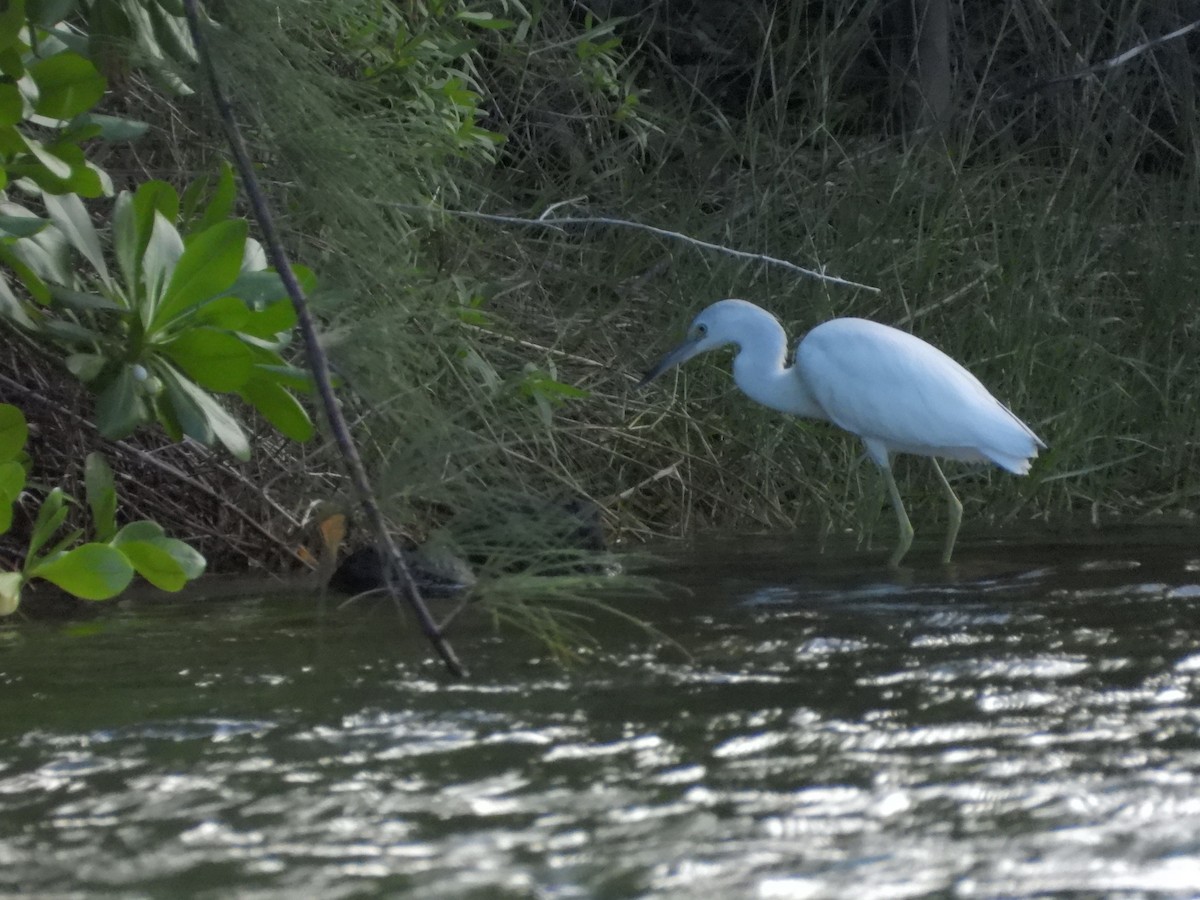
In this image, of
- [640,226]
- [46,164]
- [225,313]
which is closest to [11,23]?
[46,164]

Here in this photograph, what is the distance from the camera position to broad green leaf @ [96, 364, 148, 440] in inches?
125

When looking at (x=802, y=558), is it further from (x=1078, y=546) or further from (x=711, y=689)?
→ (x=711, y=689)

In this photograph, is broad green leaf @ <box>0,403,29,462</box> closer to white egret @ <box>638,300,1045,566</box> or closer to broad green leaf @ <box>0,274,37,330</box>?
broad green leaf @ <box>0,274,37,330</box>

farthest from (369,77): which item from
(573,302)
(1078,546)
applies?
(1078,546)

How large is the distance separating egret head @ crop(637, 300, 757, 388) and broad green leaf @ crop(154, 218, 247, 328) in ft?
9.47

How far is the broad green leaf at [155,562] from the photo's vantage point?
3.16m

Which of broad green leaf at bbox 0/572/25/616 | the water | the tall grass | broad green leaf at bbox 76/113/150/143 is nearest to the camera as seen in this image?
the water

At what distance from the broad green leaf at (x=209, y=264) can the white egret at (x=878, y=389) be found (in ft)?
8.73

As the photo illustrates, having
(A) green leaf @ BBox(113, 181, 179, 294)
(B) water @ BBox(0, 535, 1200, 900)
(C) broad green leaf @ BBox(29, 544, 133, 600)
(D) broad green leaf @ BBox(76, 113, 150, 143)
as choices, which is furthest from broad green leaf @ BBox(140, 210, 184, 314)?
(B) water @ BBox(0, 535, 1200, 900)

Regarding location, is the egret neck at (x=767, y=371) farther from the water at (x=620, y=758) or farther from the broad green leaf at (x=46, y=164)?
the broad green leaf at (x=46, y=164)

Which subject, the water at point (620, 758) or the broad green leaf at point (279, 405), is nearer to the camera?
the water at point (620, 758)

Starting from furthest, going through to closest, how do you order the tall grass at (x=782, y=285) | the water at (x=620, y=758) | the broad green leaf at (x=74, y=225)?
the tall grass at (x=782, y=285)
the broad green leaf at (x=74, y=225)
the water at (x=620, y=758)

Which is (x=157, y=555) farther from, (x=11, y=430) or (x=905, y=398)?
(x=905, y=398)

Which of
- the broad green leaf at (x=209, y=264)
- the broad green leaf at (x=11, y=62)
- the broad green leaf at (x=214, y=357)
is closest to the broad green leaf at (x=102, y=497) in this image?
the broad green leaf at (x=214, y=357)
